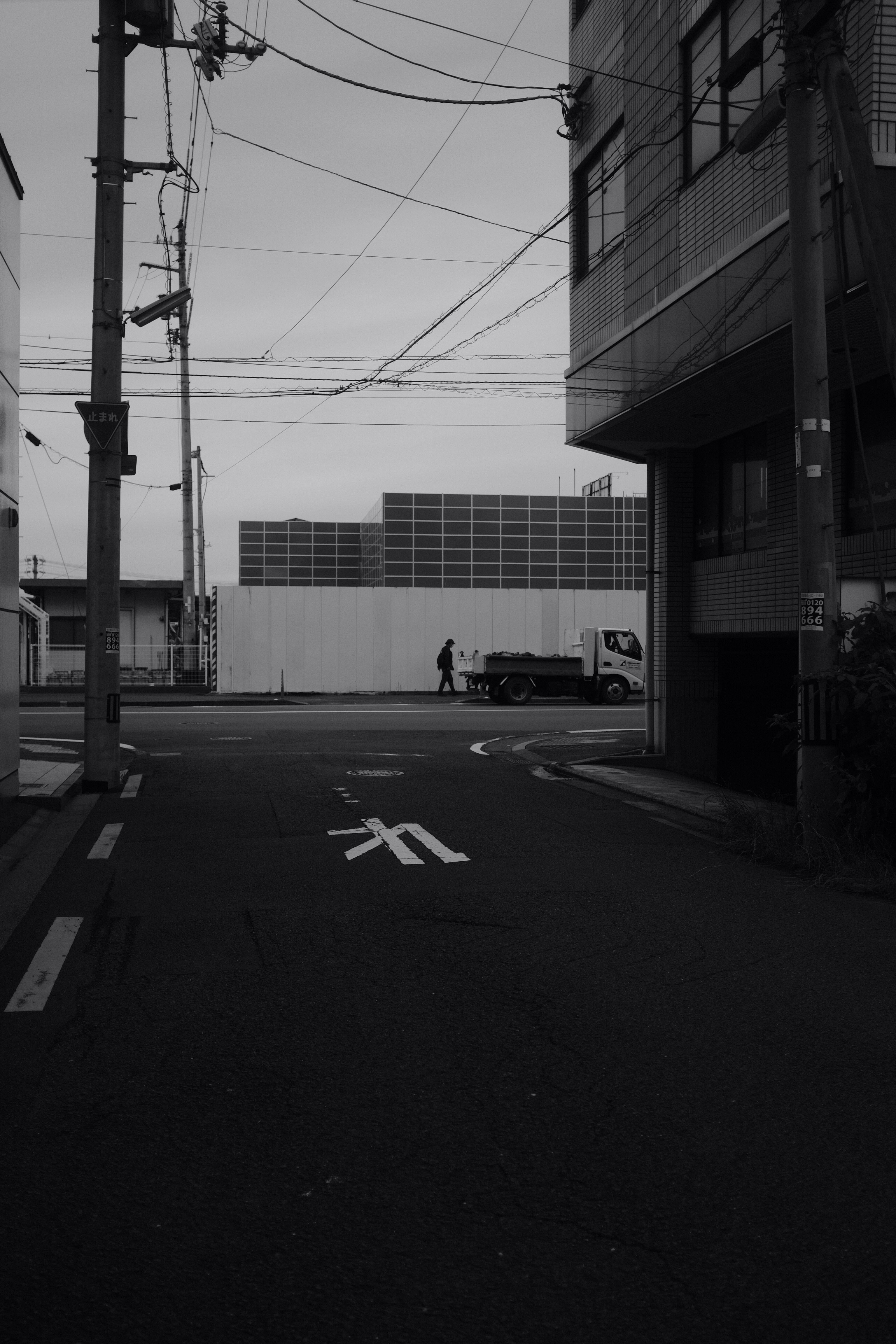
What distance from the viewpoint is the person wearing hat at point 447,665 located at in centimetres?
3653

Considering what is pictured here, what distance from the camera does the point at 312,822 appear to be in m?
11.2

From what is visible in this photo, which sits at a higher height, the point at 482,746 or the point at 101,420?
the point at 101,420

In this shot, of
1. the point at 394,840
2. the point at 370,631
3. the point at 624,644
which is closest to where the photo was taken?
the point at 394,840

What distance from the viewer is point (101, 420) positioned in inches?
560

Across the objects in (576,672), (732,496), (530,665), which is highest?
(732,496)

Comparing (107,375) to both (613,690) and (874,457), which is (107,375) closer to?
(874,457)

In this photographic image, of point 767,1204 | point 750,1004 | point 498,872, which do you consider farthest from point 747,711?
point 767,1204

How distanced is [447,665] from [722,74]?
83.3 feet

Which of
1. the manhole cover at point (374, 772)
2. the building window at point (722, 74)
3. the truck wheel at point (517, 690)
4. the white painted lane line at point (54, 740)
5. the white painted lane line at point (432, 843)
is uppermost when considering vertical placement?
the building window at point (722, 74)

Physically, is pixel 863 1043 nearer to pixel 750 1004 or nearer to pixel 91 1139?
pixel 750 1004

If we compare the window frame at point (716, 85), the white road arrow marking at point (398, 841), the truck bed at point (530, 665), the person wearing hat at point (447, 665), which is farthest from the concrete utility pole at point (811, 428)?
the person wearing hat at point (447, 665)

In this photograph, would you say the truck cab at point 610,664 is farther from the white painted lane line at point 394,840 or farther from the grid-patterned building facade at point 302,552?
the grid-patterned building facade at point 302,552

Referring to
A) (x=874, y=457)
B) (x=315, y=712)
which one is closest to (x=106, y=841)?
(x=874, y=457)

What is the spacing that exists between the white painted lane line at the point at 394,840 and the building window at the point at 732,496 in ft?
22.9
